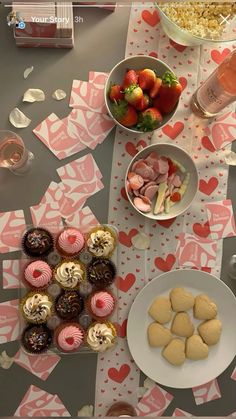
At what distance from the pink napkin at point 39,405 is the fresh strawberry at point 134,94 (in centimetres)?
71

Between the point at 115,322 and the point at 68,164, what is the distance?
401 millimetres

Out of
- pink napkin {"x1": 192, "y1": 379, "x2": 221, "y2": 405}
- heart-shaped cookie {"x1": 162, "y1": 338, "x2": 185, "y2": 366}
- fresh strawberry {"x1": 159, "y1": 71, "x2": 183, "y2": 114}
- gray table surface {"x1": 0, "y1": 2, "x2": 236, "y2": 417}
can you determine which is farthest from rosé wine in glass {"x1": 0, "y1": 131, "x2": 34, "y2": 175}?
pink napkin {"x1": 192, "y1": 379, "x2": 221, "y2": 405}

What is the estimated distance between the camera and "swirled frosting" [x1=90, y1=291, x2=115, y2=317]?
1138mm

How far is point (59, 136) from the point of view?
4.01ft

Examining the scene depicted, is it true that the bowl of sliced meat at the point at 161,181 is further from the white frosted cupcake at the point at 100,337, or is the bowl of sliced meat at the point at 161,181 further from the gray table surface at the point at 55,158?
the white frosted cupcake at the point at 100,337

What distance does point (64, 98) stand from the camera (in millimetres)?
1229

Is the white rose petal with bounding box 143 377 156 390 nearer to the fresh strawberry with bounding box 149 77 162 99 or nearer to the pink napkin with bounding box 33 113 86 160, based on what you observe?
the pink napkin with bounding box 33 113 86 160

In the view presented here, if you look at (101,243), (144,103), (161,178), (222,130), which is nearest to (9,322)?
(101,243)

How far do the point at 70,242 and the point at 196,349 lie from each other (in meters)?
0.40

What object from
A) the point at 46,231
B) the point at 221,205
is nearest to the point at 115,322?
the point at 46,231

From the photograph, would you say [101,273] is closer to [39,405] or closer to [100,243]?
[100,243]

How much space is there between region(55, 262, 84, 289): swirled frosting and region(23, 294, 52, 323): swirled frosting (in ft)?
0.19

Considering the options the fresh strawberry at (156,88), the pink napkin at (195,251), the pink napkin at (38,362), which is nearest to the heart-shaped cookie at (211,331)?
the pink napkin at (195,251)

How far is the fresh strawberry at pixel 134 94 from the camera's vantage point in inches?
44.5
